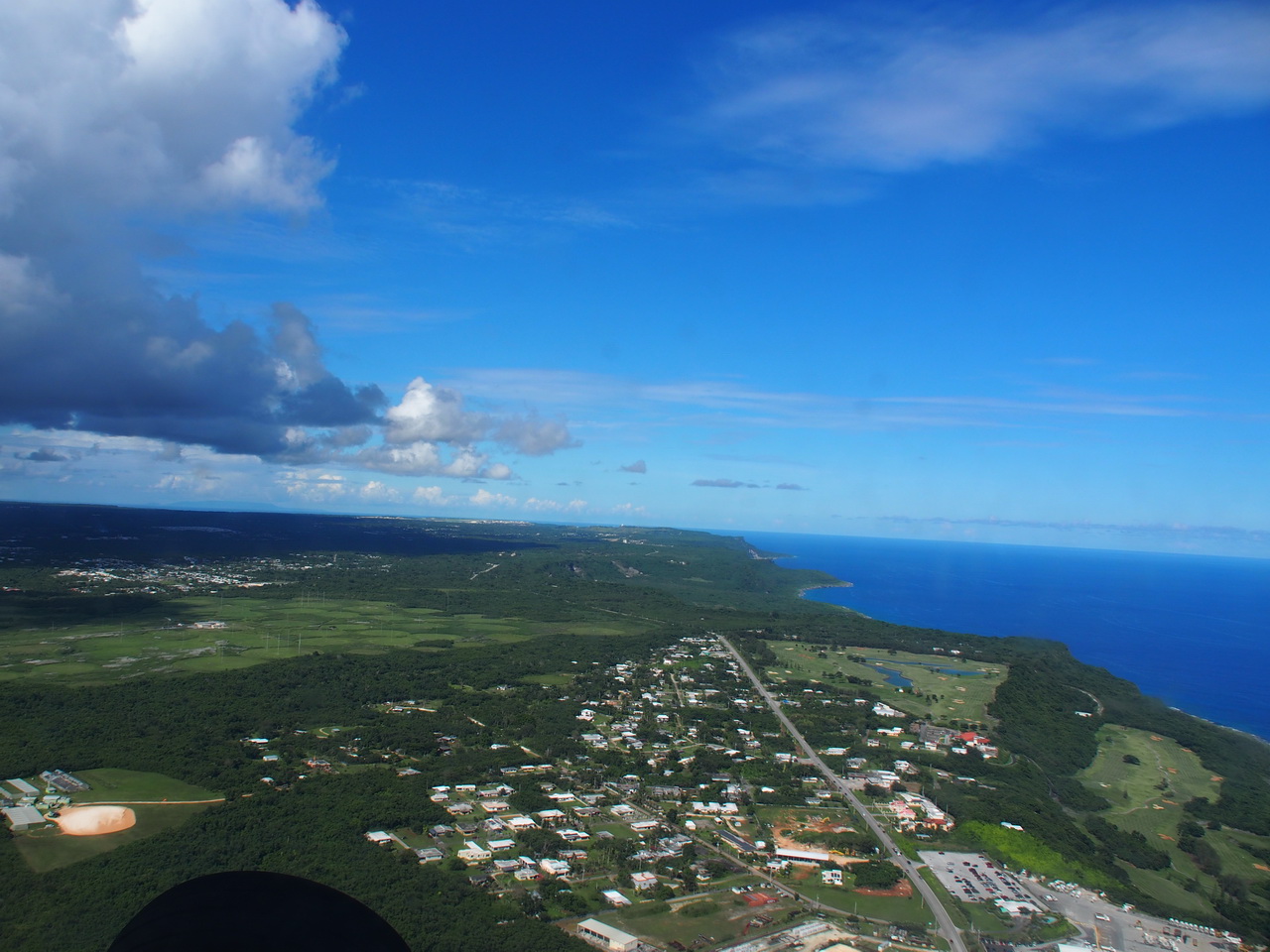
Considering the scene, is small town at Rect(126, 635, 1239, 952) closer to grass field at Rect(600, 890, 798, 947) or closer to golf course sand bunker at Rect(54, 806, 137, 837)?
grass field at Rect(600, 890, 798, 947)

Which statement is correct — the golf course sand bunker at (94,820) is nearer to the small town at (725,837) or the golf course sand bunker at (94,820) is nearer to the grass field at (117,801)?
the grass field at (117,801)

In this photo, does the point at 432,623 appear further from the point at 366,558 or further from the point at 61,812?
the point at 366,558

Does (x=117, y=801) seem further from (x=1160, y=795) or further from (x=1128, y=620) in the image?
(x=1128, y=620)

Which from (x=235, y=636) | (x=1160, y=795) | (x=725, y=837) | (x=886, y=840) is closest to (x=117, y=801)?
(x=725, y=837)

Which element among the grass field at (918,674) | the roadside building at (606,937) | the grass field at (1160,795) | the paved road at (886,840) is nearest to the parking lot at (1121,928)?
the grass field at (1160,795)

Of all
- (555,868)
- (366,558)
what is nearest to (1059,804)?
(555,868)

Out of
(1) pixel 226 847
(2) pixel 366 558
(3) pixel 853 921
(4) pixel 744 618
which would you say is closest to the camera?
(3) pixel 853 921
